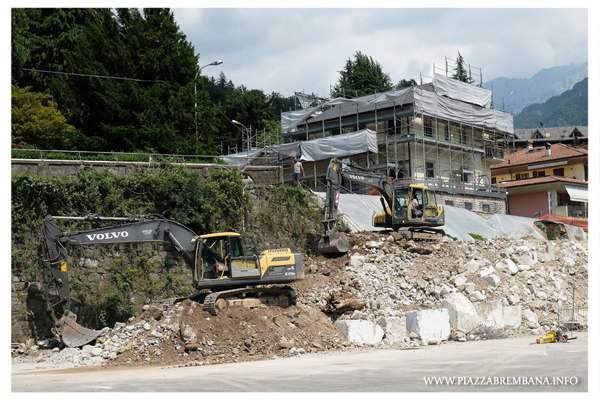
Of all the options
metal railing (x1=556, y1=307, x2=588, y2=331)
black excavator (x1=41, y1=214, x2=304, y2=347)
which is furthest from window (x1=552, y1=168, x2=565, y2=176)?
black excavator (x1=41, y1=214, x2=304, y2=347)

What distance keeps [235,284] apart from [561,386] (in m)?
9.42

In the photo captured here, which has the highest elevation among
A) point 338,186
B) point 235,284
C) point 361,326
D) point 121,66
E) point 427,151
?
point 121,66

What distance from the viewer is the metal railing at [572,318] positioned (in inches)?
741

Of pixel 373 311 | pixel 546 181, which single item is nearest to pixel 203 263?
pixel 373 311

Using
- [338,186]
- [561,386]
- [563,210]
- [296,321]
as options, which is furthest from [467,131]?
[561,386]

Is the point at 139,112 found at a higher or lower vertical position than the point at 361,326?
higher

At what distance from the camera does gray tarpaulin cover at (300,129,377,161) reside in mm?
41250

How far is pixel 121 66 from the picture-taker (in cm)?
3006

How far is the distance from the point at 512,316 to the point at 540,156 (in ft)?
122

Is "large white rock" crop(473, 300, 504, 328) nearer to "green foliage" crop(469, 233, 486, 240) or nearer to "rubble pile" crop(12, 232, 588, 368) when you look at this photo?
"rubble pile" crop(12, 232, 588, 368)

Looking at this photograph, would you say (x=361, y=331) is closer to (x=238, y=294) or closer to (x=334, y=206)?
(x=238, y=294)

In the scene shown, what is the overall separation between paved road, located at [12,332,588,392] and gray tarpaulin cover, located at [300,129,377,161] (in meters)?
27.4

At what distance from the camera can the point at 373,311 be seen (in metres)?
18.1
